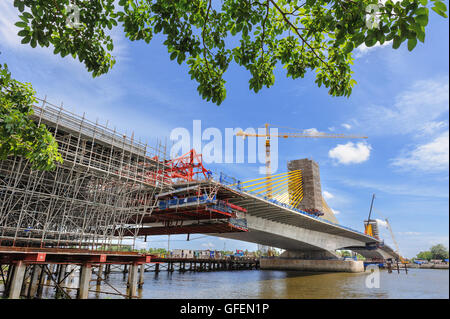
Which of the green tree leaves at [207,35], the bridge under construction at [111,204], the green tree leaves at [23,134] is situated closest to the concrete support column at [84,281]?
the bridge under construction at [111,204]

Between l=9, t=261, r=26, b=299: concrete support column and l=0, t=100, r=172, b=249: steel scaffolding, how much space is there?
3860mm

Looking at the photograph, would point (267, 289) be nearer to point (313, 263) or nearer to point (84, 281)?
point (84, 281)

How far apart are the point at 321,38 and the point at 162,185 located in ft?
86.1

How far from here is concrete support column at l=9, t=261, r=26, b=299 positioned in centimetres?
1552

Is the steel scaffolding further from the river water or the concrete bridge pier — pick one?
the concrete bridge pier

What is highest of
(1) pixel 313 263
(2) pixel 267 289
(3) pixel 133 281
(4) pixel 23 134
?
(4) pixel 23 134

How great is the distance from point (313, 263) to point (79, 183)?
1913 inches

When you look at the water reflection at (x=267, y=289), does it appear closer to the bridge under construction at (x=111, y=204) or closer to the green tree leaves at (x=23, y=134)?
the bridge under construction at (x=111, y=204)

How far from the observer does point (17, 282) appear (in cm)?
1609

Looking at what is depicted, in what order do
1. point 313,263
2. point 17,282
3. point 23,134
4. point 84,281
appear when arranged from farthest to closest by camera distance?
point 313,263 < point 84,281 < point 17,282 < point 23,134

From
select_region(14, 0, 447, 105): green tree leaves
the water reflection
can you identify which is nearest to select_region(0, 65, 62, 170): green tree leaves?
select_region(14, 0, 447, 105): green tree leaves

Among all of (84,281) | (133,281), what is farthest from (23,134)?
(133,281)
